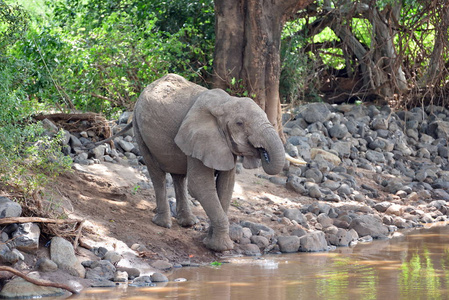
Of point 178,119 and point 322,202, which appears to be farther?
point 322,202

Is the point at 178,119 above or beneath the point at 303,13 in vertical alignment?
beneath

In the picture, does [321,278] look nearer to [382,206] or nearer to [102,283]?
[102,283]

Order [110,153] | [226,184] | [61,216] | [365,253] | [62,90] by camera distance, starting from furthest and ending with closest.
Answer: [62,90] < [110,153] < [365,253] < [226,184] < [61,216]

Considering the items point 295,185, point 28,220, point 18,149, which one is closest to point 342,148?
point 295,185

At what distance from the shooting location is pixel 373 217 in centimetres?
1020

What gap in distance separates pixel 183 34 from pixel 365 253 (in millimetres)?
7144

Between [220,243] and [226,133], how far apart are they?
50.9 inches

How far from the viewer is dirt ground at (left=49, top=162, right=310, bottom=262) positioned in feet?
25.7

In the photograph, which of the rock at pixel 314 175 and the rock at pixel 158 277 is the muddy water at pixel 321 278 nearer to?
the rock at pixel 158 277

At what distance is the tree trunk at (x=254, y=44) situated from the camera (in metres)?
12.0

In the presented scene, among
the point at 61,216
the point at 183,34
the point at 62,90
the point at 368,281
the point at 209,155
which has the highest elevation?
the point at 183,34

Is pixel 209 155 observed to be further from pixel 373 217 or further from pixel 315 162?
pixel 315 162

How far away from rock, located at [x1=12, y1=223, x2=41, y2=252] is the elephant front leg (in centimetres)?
182

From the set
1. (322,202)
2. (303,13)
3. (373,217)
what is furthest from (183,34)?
(373,217)
